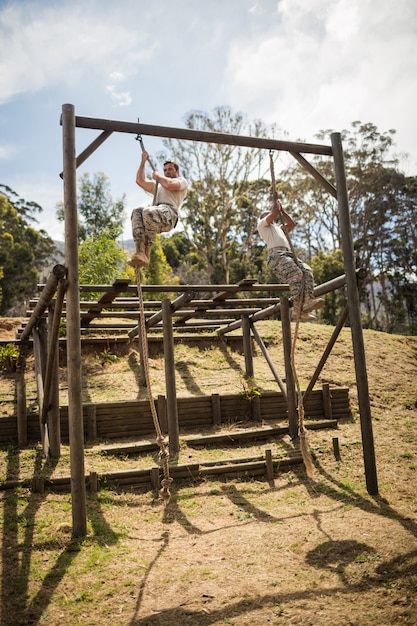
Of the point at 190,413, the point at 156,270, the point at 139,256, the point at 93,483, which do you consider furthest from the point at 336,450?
the point at 156,270

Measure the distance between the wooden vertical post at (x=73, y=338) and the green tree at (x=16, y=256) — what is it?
21642 millimetres

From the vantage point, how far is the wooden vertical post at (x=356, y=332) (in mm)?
5980

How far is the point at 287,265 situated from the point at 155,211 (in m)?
1.74

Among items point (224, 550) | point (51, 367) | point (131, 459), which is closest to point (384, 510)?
point (224, 550)

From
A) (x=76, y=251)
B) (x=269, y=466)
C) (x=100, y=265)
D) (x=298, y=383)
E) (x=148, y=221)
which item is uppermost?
(x=100, y=265)

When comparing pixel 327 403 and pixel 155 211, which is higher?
pixel 155 211

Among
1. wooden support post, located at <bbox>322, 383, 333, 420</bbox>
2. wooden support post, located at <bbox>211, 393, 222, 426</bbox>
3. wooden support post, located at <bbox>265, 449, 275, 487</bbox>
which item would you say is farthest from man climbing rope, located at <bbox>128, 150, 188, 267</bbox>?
wooden support post, located at <bbox>322, 383, 333, 420</bbox>

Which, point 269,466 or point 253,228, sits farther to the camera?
point 253,228

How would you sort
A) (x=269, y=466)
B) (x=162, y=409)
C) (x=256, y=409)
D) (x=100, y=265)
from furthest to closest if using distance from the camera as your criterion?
(x=100, y=265) → (x=256, y=409) → (x=162, y=409) → (x=269, y=466)

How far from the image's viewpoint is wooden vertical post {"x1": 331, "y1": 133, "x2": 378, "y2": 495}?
5.98 m

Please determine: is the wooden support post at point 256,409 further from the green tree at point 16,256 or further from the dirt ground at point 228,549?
the green tree at point 16,256

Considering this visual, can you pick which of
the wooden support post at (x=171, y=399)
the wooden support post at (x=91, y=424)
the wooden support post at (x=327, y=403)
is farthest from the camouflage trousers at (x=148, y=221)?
the wooden support post at (x=327, y=403)

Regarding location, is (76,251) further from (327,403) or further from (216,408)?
(327,403)

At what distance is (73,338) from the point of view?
508 cm
